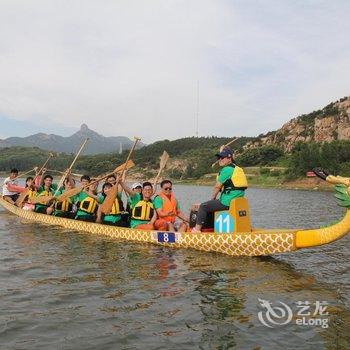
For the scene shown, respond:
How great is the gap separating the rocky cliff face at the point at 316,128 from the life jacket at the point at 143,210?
93.6m

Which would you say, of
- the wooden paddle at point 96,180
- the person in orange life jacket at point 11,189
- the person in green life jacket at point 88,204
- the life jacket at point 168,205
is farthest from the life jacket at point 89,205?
the person in orange life jacket at point 11,189

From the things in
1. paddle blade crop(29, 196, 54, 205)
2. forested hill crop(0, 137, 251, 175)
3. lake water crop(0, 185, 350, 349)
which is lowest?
lake water crop(0, 185, 350, 349)

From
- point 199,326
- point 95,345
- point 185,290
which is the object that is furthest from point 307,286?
point 95,345

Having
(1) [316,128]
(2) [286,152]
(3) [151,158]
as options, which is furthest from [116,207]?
(3) [151,158]

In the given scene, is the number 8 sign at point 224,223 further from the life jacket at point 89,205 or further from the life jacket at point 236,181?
the life jacket at point 89,205

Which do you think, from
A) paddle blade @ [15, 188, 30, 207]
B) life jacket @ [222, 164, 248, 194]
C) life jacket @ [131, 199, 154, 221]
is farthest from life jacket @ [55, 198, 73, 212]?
life jacket @ [222, 164, 248, 194]

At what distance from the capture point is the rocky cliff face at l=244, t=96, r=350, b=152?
342 feet

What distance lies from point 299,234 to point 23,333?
556 centimetres

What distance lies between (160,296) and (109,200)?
6355 millimetres

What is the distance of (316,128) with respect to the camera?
111 m

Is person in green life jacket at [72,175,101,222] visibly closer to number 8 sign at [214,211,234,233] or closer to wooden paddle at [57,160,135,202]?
wooden paddle at [57,160,135,202]

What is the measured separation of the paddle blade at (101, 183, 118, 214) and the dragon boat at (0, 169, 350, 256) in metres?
0.81

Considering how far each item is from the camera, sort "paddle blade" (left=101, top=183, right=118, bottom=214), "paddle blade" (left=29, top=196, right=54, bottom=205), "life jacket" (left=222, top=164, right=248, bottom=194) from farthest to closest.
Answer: "paddle blade" (left=29, top=196, right=54, bottom=205)
"paddle blade" (left=101, top=183, right=118, bottom=214)
"life jacket" (left=222, top=164, right=248, bottom=194)

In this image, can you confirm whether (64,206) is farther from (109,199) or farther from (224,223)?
(224,223)
